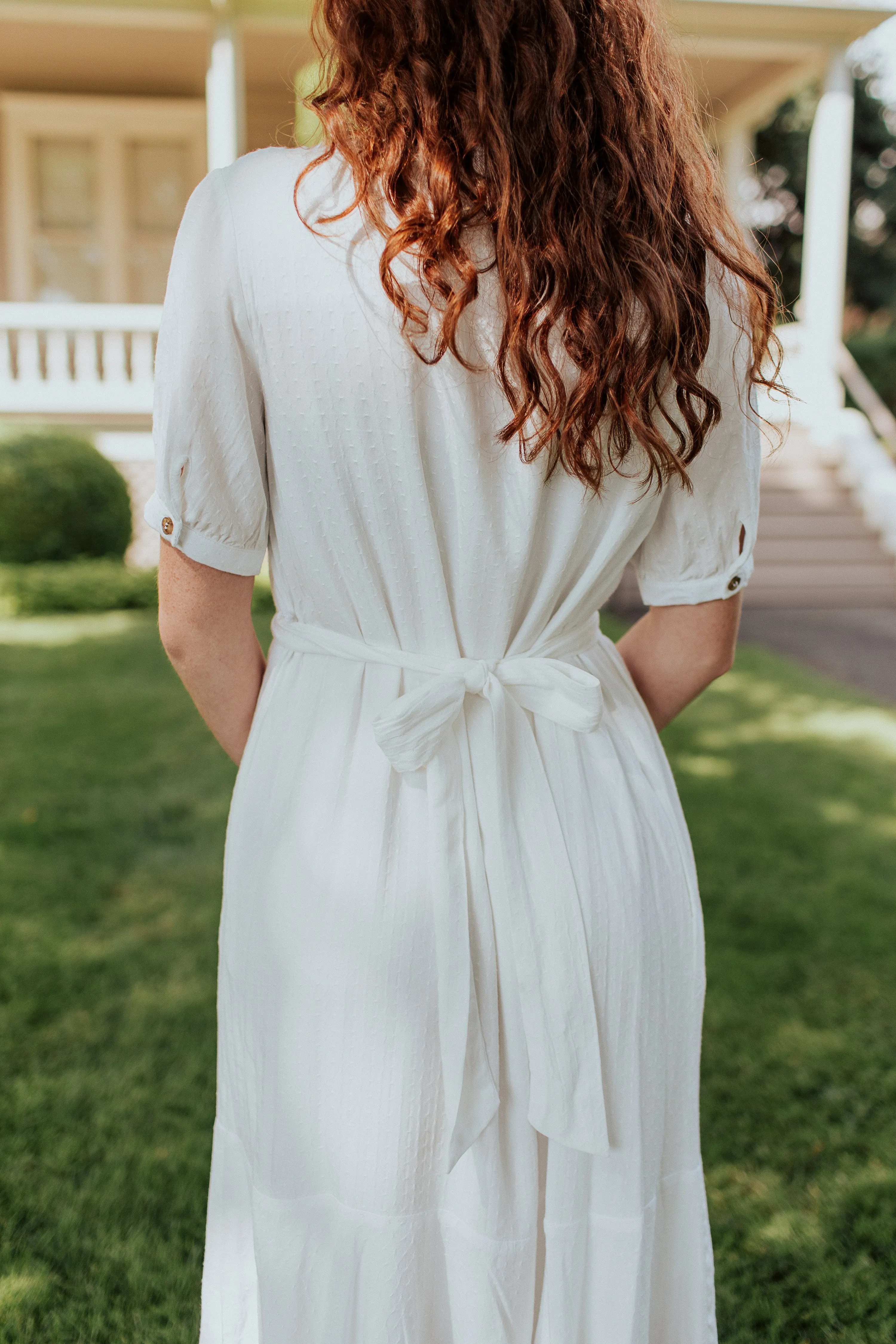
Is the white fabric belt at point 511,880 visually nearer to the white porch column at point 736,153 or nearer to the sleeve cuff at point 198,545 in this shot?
the sleeve cuff at point 198,545

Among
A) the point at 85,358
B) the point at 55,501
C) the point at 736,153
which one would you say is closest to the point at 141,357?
the point at 85,358

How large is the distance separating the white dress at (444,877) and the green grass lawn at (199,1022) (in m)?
1.01

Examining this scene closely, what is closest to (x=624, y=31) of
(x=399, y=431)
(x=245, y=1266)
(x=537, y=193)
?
(x=537, y=193)

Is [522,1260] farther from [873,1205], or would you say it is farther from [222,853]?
[222,853]

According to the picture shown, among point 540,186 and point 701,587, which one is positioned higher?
point 540,186

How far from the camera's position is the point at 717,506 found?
4.01 ft

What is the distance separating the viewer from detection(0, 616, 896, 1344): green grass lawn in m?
2.09

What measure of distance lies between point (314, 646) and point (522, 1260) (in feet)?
2.30

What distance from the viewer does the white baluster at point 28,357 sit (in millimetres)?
9047

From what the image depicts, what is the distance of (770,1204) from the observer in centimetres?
230

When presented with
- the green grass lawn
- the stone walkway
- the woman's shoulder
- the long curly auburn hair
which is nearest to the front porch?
the stone walkway

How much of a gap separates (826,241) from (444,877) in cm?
940

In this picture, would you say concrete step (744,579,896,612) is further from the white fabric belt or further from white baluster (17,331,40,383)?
the white fabric belt

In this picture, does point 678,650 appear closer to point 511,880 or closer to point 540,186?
point 511,880
